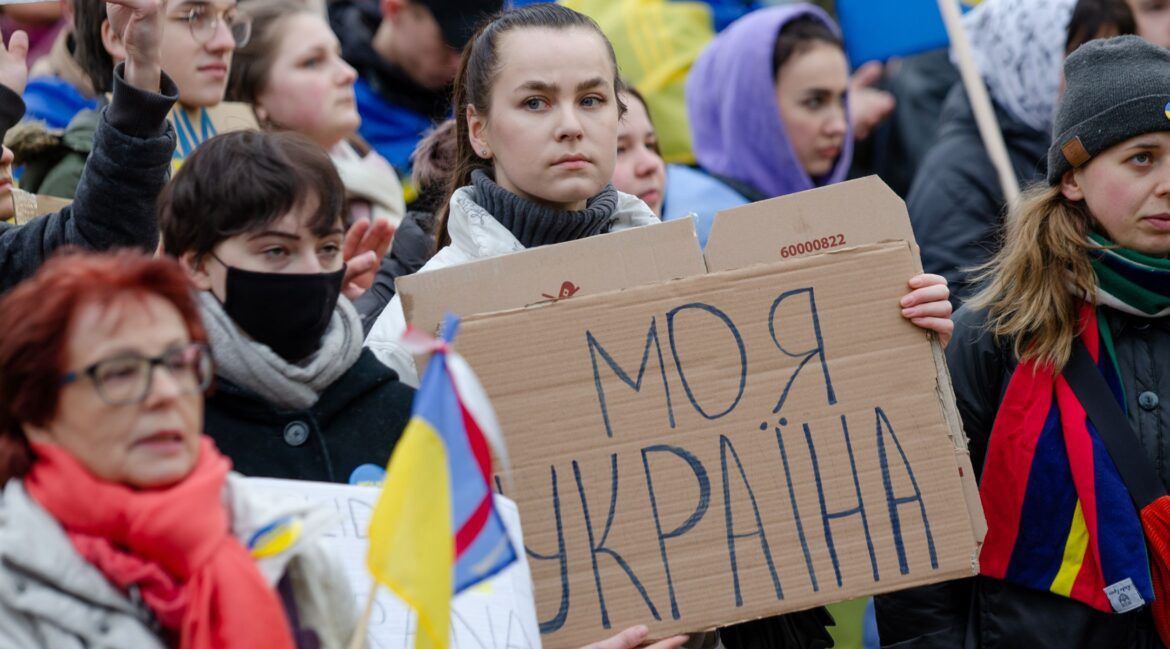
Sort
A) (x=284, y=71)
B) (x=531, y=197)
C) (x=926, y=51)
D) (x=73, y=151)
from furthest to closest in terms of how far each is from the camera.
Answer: (x=926, y=51)
(x=284, y=71)
(x=73, y=151)
(x=531, y=197)

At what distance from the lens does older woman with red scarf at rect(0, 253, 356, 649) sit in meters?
2.53

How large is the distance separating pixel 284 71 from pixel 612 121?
1862 mm

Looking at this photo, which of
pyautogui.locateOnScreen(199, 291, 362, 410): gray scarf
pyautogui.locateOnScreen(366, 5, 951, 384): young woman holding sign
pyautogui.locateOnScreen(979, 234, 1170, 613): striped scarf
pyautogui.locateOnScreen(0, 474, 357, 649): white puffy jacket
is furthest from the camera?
pyautogui.locateOnScreen(979, 234, 1170, 613): striped scarf

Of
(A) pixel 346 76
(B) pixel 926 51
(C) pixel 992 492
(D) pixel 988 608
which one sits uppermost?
(B) pixel 926 51

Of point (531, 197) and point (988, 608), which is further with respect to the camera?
point (988, 608)

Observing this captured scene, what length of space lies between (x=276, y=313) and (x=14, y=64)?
1.06m

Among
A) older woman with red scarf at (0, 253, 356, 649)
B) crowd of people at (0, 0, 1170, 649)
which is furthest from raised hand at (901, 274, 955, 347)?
older woman with red scarf at (0, 253, 356, 649)

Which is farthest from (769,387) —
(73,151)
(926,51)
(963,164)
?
(926,51)

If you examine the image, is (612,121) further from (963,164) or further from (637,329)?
(963,164)

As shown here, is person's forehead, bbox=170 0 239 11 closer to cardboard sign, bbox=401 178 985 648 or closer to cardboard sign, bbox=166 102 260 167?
cardboard sign, bbox=166 102 260 167

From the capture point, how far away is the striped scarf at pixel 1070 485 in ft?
13.3

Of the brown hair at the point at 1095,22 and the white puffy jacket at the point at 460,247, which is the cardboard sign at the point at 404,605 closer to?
the white puffy jacket at the point at 460,247

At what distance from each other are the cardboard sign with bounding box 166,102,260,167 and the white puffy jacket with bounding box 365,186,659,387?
3.53 ft

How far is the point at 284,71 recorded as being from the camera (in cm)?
545
